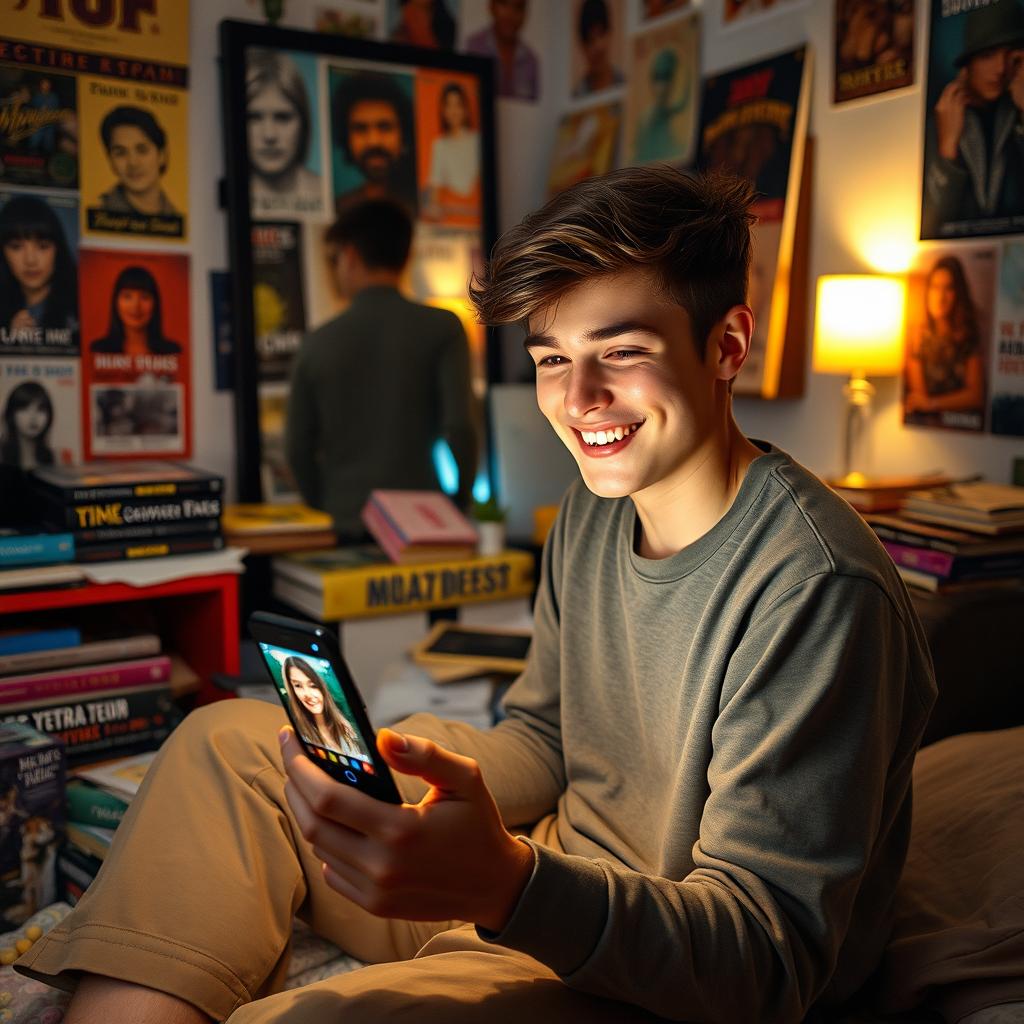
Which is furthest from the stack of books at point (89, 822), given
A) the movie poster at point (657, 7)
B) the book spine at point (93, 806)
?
the movie poster at point (657, 7)

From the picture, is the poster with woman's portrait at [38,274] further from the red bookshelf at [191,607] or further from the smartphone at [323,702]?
the smartphone at [323,702]

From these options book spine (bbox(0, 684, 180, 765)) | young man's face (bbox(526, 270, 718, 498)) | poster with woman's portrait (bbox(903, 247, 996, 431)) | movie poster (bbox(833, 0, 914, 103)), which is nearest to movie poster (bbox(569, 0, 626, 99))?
movie poster (bbox(833, 0, 914, 103))

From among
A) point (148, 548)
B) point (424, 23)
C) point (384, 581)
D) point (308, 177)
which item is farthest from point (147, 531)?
point (424, 23)

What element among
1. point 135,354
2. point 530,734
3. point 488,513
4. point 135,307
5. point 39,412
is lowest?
point 530,734

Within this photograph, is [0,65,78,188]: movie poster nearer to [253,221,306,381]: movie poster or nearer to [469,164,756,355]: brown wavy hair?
[253,221,306,381]: movie poster

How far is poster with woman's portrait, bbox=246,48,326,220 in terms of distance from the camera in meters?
2.67

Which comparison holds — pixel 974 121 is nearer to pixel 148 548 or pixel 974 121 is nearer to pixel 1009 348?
pixel 1009 348

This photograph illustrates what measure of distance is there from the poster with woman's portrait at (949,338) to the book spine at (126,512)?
55.2 inches

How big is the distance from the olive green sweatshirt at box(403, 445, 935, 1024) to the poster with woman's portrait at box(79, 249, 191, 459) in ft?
5.56

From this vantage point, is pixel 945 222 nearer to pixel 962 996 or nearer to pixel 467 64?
pixel 467 64

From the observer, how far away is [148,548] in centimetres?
219

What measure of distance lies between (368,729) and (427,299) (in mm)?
2120

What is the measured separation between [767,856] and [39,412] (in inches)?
80.8

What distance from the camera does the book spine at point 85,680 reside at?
6.33 feet
